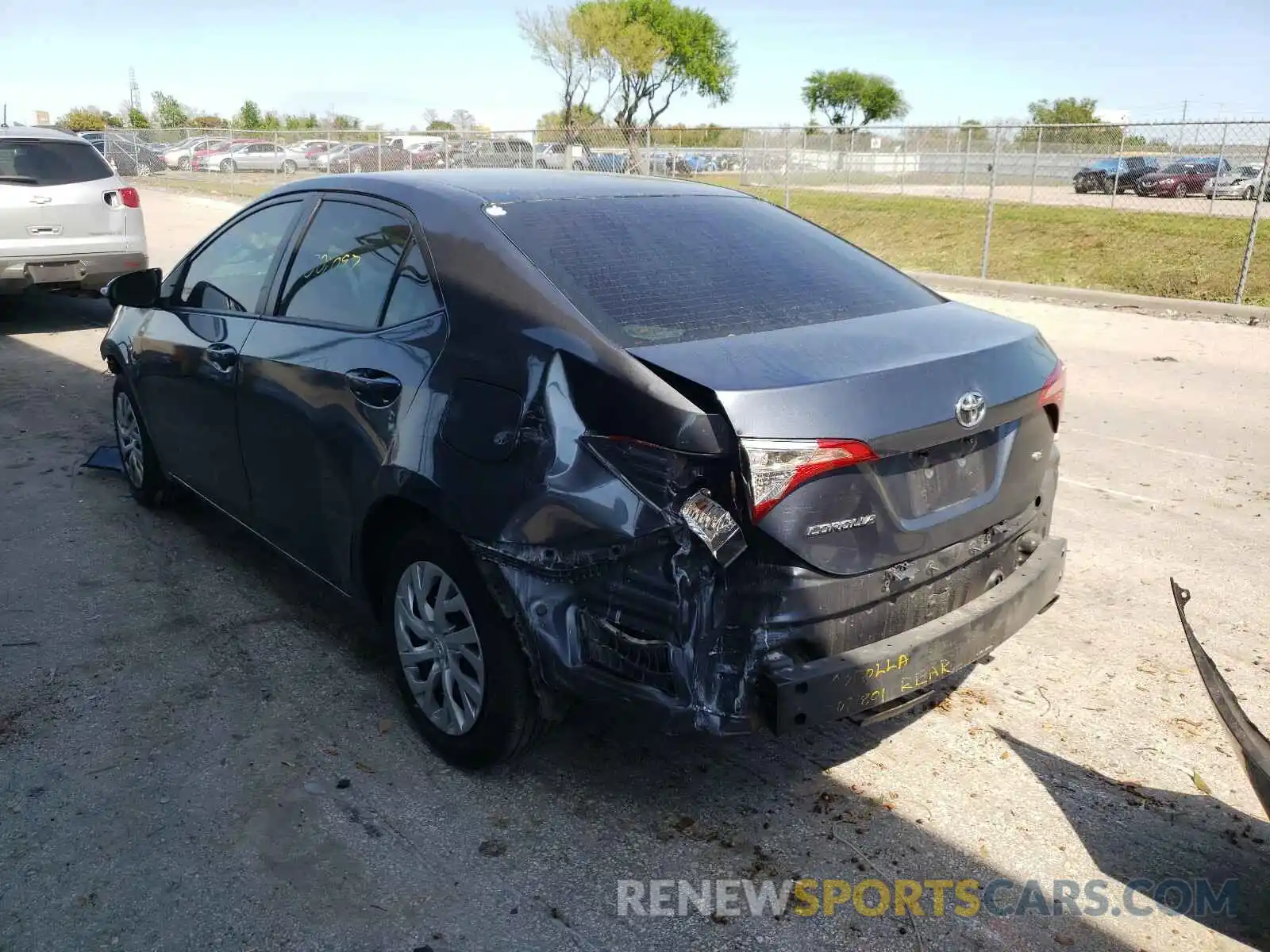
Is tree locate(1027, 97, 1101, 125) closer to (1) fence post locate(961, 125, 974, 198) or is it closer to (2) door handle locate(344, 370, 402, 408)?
(1) fence post locate(961, 125, 974, 198)

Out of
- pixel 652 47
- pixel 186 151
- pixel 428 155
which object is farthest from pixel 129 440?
pixel 652 47

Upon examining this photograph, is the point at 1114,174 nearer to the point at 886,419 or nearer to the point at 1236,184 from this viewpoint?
the point at 1236,184

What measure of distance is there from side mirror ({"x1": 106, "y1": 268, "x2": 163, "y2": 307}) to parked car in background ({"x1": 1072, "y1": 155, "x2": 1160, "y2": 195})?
2042 cm

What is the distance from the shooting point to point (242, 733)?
348 centimetres

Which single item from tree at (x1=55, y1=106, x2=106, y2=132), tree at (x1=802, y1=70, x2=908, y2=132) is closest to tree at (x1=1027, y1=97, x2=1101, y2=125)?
tree at (x1=802, y1=70, x2=908, y2=132)

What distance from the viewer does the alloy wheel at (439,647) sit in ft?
10.1

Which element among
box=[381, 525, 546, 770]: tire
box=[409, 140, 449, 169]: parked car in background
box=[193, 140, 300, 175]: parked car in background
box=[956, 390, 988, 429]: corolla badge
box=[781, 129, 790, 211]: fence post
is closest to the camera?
box=[956, 390, 988, 429]: corolla badge

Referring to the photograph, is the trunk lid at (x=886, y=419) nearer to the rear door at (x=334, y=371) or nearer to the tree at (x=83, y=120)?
the rear door at (x=334, y=371)

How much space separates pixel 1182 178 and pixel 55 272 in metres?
18.6

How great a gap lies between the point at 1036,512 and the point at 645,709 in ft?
4.74

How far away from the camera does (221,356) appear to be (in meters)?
4.20

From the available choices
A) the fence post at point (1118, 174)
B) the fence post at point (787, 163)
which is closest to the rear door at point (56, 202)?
the fence post at point (787, 163)

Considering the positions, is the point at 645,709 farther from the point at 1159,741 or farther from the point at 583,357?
the point at 1159,741

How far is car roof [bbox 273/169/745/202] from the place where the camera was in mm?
3508
